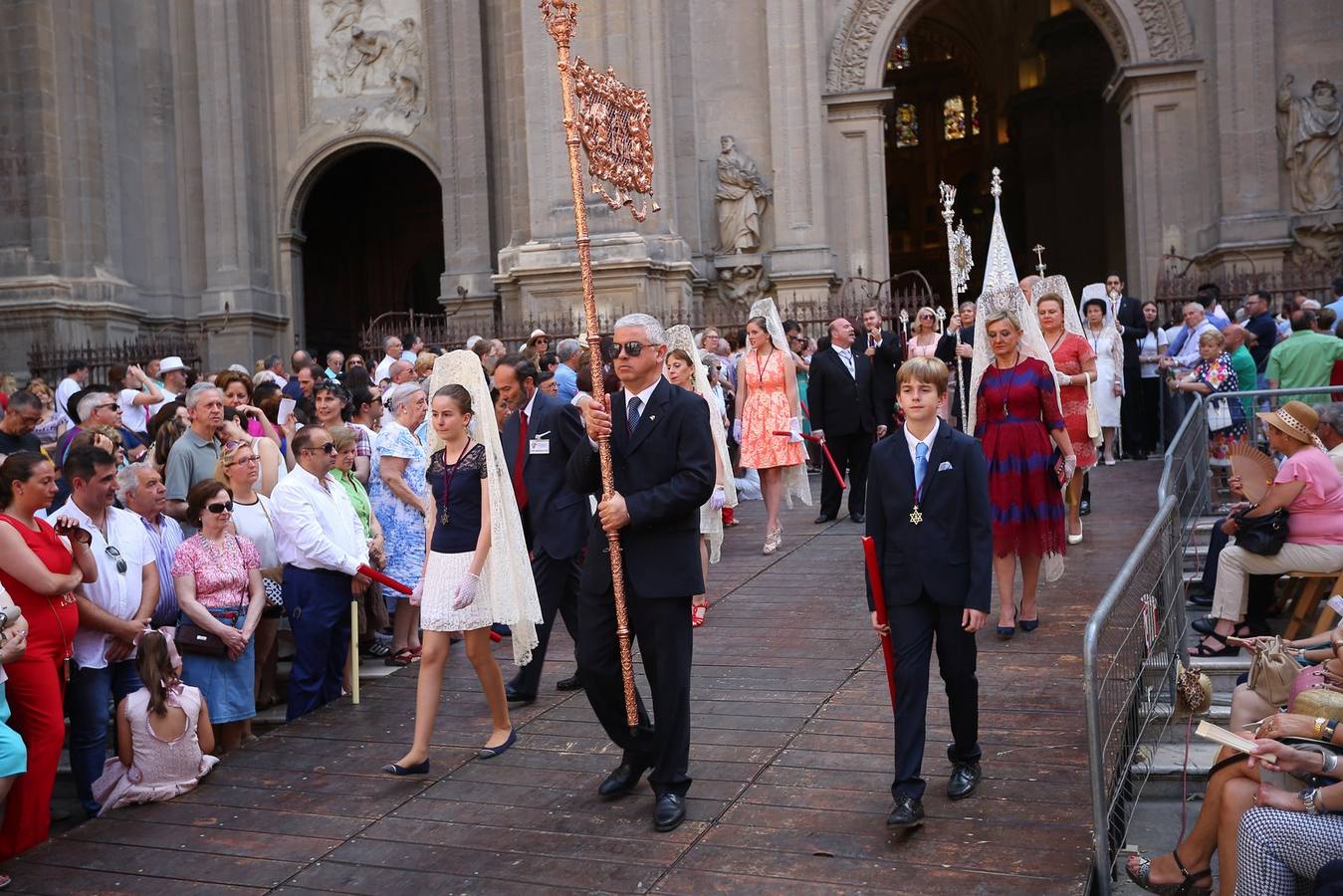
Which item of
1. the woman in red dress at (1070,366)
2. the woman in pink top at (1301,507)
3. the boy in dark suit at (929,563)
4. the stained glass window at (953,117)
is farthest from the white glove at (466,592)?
the stained glass window at (953,117)

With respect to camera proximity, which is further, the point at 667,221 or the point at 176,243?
the point at 176,243

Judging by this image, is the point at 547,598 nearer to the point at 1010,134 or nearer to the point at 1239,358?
the point at 1239,358

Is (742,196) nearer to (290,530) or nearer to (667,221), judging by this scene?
(667,221)

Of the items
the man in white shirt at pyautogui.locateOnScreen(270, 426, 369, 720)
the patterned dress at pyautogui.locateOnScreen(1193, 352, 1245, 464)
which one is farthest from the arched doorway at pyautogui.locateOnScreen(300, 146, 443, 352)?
the man in white shirt at pyautogui.locateOnScreen(270, 426, 369, 720)

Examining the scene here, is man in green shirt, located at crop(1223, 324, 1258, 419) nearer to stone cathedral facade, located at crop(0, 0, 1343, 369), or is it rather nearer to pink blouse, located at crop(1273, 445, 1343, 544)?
pink blouse, located at crop(1273, 445, 1343, 544)

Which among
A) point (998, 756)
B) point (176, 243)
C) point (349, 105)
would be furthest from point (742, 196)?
point (998, 756)

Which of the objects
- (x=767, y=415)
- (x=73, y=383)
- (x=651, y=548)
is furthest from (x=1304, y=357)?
(x=73, y=383)

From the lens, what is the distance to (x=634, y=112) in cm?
682

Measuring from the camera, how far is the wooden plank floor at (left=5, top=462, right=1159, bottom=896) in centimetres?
537

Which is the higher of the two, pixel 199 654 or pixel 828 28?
pixel 828 28

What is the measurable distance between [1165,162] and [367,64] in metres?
14.5

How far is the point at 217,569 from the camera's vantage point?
7594mm

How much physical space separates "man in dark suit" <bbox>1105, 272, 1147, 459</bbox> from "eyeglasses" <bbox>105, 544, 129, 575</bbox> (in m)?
11.8

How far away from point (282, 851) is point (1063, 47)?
1139 inches
